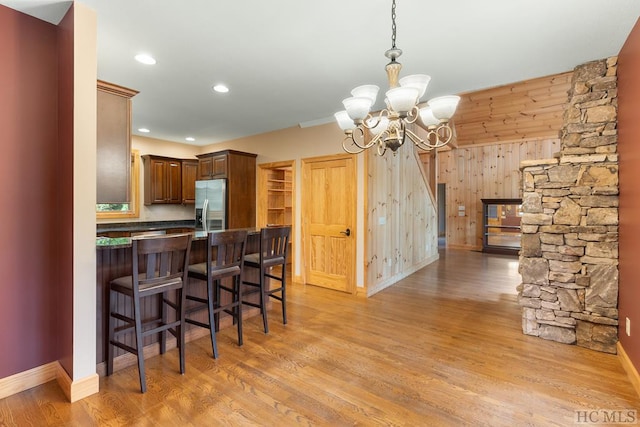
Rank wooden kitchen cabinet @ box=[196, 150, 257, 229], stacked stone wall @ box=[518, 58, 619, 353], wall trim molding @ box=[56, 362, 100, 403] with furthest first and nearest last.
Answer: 1. wooden kitchen cabinet @ box=[196, 150, 257, 229]
2. stacked stone wall @ box=[518, 58, 619, 353]
3. wall trim molding @ box=[56, 362, 100, 403]

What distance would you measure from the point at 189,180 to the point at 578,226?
634 centimetres

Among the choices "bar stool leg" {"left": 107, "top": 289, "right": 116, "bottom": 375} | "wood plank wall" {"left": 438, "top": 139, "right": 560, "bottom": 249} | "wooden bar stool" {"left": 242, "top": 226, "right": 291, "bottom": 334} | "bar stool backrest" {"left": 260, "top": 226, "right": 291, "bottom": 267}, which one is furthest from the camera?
"wood plank wall" {"left": 438, "top": 139, "right": 560, "bottom": 249}

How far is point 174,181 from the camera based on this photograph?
6.30 metres

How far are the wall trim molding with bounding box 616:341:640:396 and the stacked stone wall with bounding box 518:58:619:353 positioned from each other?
137 mm

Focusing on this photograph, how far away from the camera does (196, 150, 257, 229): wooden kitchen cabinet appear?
17.8 feet

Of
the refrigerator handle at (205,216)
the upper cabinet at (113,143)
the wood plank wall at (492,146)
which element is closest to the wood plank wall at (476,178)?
the wood plank wall at (492,146)

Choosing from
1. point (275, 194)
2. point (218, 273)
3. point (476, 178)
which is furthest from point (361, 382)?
point (476, 178)

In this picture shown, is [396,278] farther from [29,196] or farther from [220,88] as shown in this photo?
[29,196]

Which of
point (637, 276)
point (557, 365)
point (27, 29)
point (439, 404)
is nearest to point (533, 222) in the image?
point (637, 276)

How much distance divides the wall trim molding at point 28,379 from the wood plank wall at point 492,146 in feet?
23.8

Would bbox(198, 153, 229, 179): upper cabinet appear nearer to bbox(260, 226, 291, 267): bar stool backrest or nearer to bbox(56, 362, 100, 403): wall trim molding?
bbox(260, 226, 291, 267): bar stool backrest

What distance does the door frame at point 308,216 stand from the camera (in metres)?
4.49

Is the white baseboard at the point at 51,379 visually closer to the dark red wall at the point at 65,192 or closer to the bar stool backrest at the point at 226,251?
the dark red wall at the point at 65,192

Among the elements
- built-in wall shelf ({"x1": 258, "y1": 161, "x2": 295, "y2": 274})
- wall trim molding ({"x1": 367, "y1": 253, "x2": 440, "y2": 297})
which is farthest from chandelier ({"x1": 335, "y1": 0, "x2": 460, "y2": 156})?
built-in wall shelf ({"x1": 258, "y1": 161, "x2": 295, "y2": 274})
